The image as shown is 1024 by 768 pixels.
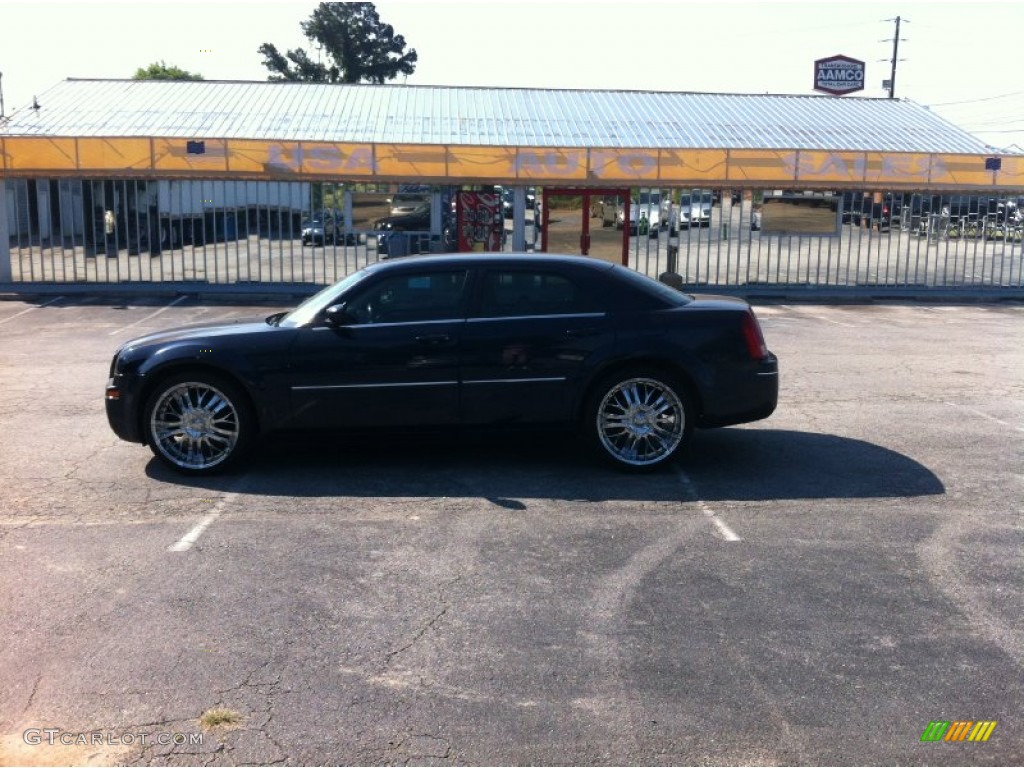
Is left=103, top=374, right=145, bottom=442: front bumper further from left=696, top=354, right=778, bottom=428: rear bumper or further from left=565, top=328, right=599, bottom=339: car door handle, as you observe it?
left=696, top=354, right=778, bottom=428: rear bumper

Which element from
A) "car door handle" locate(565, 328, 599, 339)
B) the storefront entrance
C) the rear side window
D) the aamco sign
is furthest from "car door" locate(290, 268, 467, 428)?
the aamco sign

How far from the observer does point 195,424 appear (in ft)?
26.5

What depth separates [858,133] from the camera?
29469 mm

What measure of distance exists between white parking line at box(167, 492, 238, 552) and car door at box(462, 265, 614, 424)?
1.80m

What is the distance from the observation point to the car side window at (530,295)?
8172mm

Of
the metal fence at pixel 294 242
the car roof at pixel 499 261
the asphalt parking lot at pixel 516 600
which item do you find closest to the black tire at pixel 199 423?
the asphalt parking lot at pixel 516 600

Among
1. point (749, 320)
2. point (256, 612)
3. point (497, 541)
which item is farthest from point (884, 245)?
point (256, 612)

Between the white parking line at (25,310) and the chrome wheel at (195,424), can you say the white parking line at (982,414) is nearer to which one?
the chrome wheel at (195,424)

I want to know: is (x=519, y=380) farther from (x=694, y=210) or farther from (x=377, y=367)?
(x=694, y=210)

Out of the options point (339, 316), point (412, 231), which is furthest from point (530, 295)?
point (412, 231)

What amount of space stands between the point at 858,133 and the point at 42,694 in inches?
1118

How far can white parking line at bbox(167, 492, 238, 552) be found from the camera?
21.3ft

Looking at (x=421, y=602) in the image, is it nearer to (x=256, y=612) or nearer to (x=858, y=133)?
(x=256, y=612)

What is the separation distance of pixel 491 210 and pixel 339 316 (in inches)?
632
